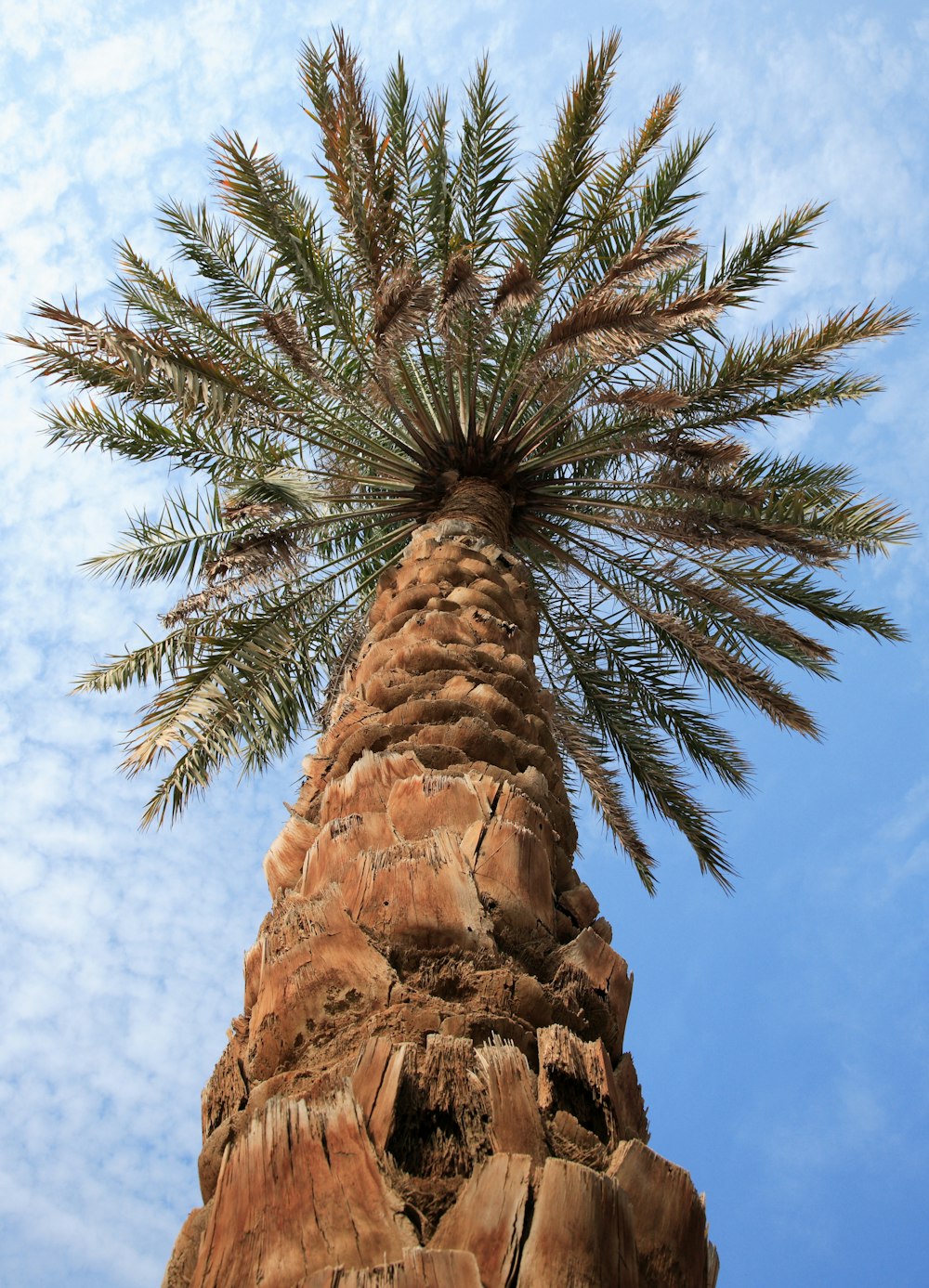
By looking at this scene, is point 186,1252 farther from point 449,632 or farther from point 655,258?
point 655,258

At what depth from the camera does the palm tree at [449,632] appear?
2369 mm

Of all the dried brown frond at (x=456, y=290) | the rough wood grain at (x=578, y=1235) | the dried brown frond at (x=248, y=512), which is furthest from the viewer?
the dried brown frond at (x=248, y=512)

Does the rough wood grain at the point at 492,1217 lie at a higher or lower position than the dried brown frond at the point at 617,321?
lower

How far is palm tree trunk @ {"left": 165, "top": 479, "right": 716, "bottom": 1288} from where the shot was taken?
217cm

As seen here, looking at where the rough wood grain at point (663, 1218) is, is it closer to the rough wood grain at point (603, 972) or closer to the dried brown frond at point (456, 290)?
the rough wood grain at point (603, 972)

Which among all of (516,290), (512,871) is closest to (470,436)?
(516,290)

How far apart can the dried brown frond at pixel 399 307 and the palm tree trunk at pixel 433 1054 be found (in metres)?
3.31

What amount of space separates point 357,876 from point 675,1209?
4.05ft

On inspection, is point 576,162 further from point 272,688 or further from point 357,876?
point 357,876

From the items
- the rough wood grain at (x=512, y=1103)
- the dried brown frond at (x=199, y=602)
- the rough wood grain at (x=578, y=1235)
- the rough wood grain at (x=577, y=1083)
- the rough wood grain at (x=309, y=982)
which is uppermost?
the dried brown frond at (x=199, y=602)

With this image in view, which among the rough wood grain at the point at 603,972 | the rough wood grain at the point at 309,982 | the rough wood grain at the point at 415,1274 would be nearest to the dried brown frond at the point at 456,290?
the rough wood grain at the point at 603,972

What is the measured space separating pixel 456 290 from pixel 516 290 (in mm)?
405

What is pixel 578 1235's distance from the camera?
214 cm

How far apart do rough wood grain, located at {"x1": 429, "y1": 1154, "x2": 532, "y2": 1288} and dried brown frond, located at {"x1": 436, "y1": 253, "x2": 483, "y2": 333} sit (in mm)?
6278
